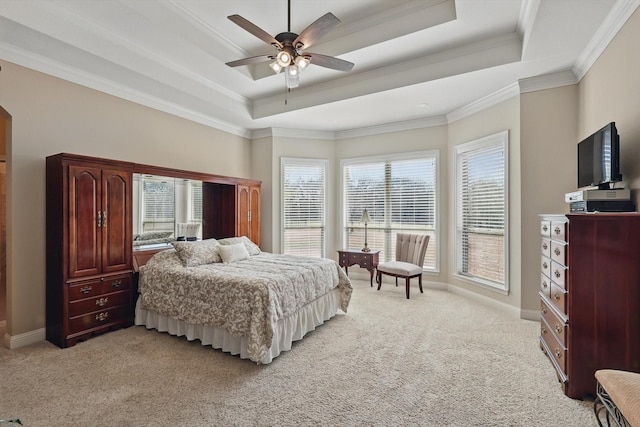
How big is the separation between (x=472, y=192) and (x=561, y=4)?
111 inches

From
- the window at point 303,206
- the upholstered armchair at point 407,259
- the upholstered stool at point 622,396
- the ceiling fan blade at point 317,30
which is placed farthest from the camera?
the window at point 303,206

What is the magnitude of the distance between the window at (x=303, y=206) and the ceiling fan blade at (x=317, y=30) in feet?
11.7

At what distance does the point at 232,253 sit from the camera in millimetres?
4215

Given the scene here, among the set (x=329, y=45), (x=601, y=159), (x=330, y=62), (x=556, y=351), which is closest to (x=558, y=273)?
(x=556, y=351)

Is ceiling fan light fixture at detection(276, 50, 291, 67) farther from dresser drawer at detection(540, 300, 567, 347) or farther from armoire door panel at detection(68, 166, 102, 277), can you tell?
dresser drawer at detection(540, 300, 567, 347)

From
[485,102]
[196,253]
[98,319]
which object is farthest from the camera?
[485,102]

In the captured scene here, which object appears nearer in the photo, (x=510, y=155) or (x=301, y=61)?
(x=301, y=61)

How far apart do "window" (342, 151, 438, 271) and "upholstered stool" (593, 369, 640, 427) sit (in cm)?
383

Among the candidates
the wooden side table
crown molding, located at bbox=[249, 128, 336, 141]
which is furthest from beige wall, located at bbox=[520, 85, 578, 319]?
crown molding, located at bbox=[249, 128, 336, 141]

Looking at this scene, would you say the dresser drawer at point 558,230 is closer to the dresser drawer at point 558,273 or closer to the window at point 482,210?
the dresser drawer at point 558,273

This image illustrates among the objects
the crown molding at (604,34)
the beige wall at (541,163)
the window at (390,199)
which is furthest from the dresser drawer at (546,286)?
the window at (390,199)

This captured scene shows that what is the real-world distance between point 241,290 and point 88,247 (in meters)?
1.85

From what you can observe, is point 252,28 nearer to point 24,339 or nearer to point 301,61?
point 301,61

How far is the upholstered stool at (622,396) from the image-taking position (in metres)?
1.48
